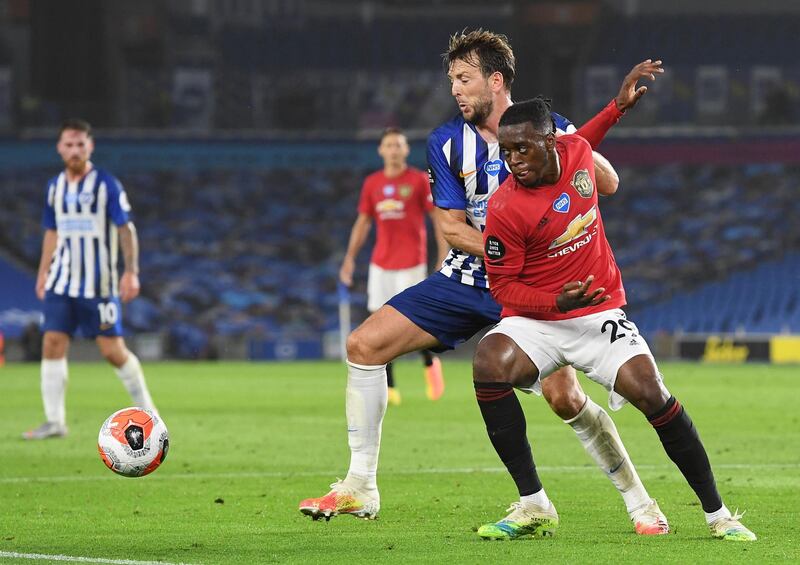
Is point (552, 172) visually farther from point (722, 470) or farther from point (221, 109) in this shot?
point (221, 109)

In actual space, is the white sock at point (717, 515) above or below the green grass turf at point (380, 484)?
above

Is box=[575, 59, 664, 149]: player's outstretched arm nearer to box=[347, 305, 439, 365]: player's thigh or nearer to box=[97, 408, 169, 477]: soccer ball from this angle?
box=[347, 305, 439, 365]: player's thigh

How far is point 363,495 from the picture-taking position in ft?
21.6

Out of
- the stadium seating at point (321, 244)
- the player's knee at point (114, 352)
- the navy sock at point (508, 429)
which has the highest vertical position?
the navy sock at point (508, 429)

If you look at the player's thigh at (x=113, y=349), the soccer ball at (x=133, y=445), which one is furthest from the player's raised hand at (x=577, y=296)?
the player's thigh at (x=113, y=349)

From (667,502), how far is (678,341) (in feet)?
64.2

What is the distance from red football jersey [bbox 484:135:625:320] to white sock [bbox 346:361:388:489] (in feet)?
2.92

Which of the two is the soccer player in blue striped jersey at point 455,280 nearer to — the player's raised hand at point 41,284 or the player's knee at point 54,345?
the player's knee at point 54,345

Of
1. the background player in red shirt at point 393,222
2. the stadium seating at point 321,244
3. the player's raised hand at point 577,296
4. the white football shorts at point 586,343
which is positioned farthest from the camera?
the stadium seating at point 321,244

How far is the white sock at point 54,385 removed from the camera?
455 inches

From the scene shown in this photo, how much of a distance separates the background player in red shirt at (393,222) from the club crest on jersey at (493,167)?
7.80 metres

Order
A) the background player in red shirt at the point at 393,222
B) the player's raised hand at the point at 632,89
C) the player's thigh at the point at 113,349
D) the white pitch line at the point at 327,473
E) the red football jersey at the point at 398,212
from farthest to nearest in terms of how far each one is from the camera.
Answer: the red football jersey at the point at 398,212
the background player in red shirt at the point at 393,222
the player's thigh at the point at 113,349
the white pitch line at the point at 327,473
the player's raised hand at the point at 632,89

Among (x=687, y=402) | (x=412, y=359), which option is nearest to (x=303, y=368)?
(x=412, y=359)

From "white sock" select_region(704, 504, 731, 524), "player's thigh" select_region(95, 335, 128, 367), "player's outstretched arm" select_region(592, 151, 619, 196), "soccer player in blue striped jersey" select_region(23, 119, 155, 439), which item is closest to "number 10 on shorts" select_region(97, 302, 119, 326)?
"soccer player in blue striped jersey" select_region(23, 119, 155, 439)
